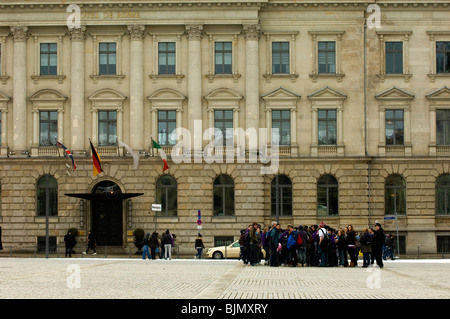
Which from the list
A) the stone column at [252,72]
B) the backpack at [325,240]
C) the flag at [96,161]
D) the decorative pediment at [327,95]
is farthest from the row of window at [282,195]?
the backpack at [325,240]

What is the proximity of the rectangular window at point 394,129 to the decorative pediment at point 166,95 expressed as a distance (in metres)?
13.7

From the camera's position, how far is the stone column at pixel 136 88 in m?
57.6

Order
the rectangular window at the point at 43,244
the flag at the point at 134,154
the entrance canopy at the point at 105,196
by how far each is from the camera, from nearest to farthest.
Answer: the entrance canopy at the point at 105,196, the flag at the point at 134,154, the rectangular window at the point at 43,244

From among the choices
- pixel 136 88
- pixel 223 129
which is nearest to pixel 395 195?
pixel 223 129

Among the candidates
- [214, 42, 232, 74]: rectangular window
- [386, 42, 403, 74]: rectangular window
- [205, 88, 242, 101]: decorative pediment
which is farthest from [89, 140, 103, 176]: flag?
[386, 42, 403, 74]: rectangular window

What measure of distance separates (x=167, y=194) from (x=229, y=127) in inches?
236

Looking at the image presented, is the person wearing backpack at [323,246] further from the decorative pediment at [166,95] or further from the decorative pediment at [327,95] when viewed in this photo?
the decorative pediment at [166,95]

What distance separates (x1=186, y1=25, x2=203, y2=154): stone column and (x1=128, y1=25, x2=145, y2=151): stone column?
3141mm

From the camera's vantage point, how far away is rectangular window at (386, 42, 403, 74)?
5894 cm

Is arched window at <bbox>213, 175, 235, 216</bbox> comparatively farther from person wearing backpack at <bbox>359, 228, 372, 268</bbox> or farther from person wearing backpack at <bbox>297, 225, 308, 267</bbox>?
person wearing backpack at <bbox>359, 228, 372, 268</bbox>

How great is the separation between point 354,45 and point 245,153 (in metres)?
10.3

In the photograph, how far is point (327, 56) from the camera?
2318 inches

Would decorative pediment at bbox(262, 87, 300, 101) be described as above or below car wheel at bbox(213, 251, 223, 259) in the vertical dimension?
above

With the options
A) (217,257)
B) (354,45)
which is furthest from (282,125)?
(217,257)
